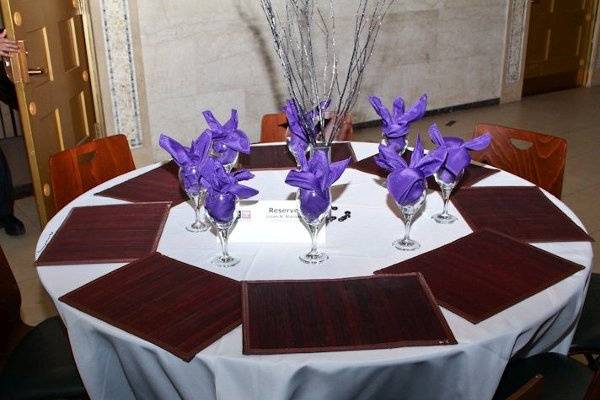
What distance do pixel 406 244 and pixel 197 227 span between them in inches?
21.7

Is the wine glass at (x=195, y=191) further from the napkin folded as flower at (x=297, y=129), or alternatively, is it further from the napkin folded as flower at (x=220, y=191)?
Result: the napkin folded as flower at (x=297, y=129)

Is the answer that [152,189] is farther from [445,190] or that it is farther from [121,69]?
[121,69]

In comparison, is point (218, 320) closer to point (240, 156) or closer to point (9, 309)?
point (9, 309)

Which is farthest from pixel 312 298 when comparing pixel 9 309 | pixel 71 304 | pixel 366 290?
pixel 9 309

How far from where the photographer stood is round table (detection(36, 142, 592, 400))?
44.8 inches

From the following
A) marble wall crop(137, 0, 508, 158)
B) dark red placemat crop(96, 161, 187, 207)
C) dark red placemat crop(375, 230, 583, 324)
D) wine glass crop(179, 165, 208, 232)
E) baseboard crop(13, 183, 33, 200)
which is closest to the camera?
dark red placemat crop(375, 230, 583, 324)

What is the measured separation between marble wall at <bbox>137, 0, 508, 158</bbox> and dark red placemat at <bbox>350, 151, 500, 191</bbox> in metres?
2.47

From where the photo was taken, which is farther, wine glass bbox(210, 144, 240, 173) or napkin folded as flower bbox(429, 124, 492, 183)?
wine glass bbox(210, 144, 240, 173)

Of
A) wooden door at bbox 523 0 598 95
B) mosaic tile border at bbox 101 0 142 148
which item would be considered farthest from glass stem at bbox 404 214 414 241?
wooden door at bbox 523 0 598 95

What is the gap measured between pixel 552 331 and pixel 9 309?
1413mm

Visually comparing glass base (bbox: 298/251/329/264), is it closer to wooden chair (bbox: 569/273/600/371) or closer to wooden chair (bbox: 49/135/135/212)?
wooden chair (bbox: 569/273/600/371)

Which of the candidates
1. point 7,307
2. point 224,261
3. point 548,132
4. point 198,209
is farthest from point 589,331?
point 548,132

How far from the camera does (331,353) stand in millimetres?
1144

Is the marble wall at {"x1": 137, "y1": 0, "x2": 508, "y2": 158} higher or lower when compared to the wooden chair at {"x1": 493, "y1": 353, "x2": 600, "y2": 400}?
higher
